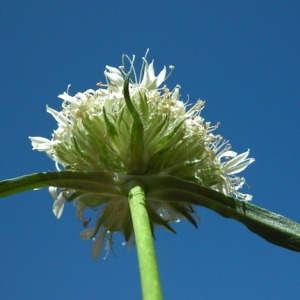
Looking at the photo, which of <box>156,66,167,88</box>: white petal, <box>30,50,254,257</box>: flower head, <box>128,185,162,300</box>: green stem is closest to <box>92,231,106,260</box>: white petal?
<box>30,50,254,257</box>: flower head

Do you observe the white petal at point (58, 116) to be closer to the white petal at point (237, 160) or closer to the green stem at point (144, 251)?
the green stem at point (144, 251)

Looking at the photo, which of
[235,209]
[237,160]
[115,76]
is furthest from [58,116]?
[235,209]

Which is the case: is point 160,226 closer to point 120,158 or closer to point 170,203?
point 170,203

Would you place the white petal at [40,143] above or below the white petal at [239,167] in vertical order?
above

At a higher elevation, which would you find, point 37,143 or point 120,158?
point 37,143

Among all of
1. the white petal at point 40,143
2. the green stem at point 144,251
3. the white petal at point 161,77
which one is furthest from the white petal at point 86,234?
the white petal at point 161,77

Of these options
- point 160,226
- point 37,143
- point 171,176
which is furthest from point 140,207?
point 37,143
